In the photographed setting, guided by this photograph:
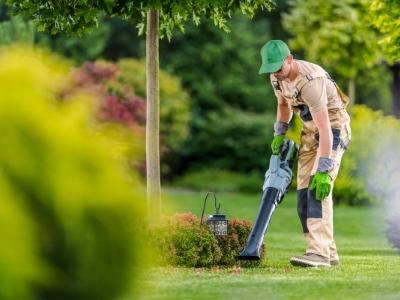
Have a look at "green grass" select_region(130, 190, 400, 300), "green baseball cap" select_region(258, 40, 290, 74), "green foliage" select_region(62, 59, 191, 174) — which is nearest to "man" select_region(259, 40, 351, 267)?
"green baseball cap" select_region(258, 40, 290, 74)

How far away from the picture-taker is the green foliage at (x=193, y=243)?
11.1 m

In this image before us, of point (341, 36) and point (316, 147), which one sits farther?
point (341, 36)

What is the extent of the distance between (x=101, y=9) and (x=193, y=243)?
2.32 meters

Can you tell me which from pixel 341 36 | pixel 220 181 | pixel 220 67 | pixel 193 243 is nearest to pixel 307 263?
pixel 193 243

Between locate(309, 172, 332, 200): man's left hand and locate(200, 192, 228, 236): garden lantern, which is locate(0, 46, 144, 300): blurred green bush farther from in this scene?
locate(200, 192, 228, 236): garden lantern

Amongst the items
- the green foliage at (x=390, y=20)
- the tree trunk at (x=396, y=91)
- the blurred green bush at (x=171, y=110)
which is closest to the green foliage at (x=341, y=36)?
the blurred green bush at (x=171, y=110)

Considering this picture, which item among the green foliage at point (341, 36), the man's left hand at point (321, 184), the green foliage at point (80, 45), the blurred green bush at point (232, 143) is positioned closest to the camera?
the man's left hand at point (321, 184)

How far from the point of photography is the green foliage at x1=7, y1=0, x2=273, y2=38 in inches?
456

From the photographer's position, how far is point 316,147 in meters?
11.4

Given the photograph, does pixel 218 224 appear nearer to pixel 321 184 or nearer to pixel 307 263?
pixel 307 263

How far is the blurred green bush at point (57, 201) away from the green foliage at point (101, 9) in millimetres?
4375

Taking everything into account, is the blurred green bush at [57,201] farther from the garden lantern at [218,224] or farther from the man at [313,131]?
the garden lantern at [218,224]

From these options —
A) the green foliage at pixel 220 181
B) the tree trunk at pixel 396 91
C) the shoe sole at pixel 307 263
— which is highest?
the tree trunk at pixel 396 91

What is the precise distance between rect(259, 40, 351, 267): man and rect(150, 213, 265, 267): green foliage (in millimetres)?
561
